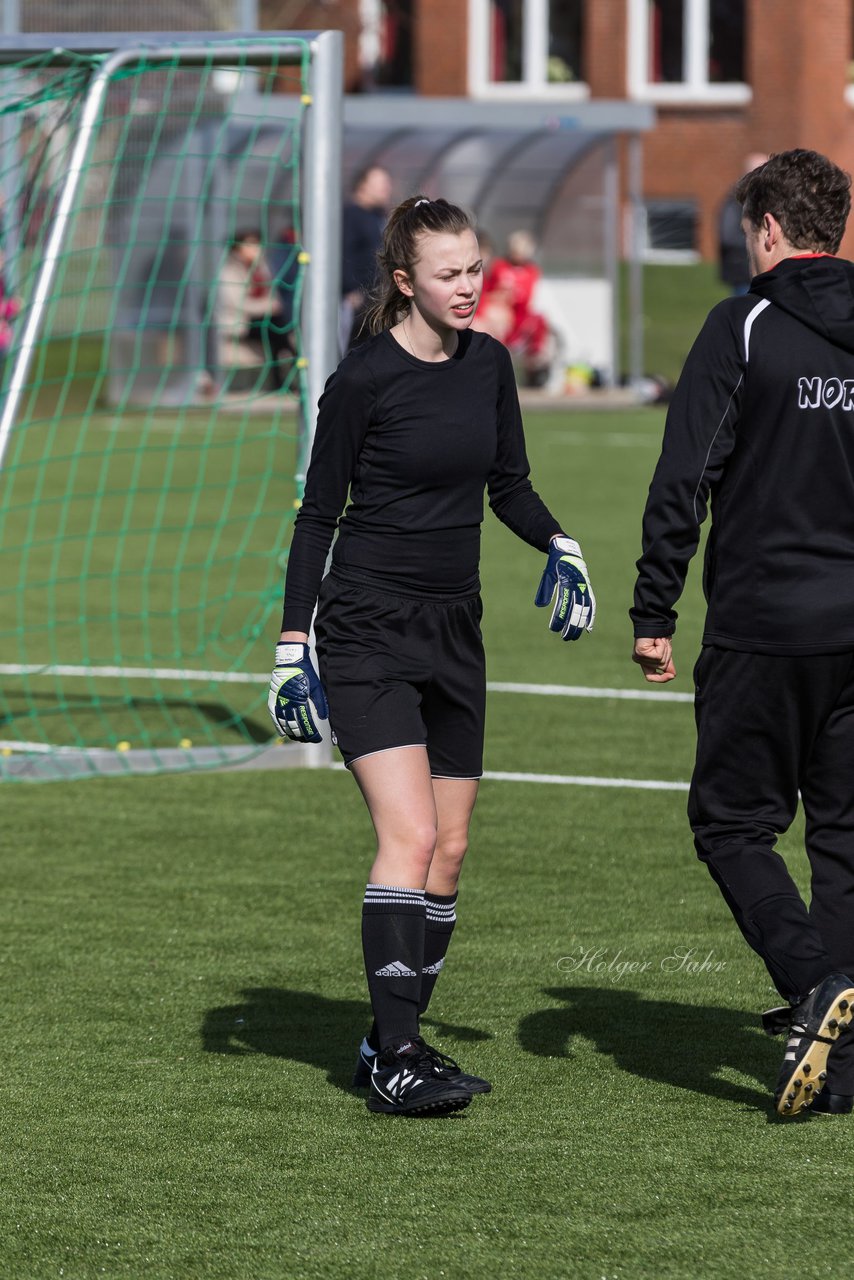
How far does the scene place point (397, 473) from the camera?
4.47m

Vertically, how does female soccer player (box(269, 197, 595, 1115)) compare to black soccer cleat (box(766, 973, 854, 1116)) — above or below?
above

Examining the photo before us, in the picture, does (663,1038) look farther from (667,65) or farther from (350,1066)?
(667,65)

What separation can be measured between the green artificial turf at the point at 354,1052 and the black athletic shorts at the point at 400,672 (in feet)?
→ 2.53

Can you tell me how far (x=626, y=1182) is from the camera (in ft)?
13.2

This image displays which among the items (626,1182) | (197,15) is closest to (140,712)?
(626,1182)

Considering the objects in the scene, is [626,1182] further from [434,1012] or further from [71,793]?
[71,793]

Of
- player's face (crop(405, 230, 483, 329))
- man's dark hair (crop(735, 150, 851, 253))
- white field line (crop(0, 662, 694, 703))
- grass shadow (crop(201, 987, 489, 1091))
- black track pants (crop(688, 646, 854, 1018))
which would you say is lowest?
white field line (crop(0, 662, 694, 703))

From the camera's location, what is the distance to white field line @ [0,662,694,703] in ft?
31.3

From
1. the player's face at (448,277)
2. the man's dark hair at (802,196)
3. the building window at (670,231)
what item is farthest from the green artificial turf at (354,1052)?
the building window at (670,231)

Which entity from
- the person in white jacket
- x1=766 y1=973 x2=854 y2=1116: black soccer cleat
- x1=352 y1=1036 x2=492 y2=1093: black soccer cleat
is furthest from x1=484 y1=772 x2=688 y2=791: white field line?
the person in white jacket

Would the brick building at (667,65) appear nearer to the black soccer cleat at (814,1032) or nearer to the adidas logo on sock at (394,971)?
the adidas logo on sock at (394,971)

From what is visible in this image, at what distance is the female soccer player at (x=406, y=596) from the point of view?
441 cm

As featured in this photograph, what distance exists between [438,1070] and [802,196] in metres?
1.91

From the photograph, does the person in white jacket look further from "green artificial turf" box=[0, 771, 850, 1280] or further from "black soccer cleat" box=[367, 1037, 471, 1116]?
"black soccer cleat" box=[367, 1037, 471, 1116]
